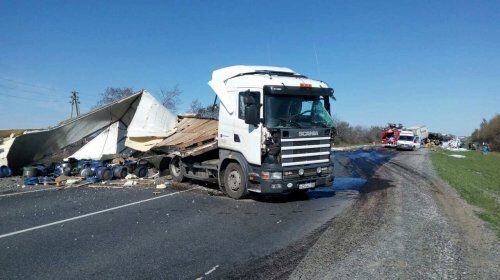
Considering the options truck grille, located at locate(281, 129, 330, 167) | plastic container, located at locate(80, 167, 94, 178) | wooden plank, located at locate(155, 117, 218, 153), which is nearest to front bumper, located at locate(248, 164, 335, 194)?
truck grille, located at locate(281, 129, 330, 167)

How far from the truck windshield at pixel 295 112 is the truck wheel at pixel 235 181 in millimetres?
1607

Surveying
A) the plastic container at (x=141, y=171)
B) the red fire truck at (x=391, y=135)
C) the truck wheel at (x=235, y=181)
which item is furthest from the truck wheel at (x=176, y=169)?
the red fire truck at (x=391, y=135)

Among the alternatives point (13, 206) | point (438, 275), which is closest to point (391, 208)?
point (438, 275)

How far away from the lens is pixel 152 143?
14789 mm

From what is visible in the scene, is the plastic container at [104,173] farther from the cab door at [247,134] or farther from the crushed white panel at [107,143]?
the cab door at [247,134]

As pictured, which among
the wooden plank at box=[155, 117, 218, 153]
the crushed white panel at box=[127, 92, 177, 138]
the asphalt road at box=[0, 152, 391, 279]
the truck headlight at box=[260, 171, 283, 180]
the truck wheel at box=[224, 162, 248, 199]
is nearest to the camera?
the asphalt road at box=[0, 152, 391, 279]

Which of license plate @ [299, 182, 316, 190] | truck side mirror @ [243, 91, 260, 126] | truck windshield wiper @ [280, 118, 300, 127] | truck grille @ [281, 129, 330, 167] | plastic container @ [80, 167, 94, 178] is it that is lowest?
license plate @ [299, 182, 316, 190]

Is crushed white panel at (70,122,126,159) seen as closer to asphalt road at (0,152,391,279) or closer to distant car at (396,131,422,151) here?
asphalt road at (0,152,391,279)

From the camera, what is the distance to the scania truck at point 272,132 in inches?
349

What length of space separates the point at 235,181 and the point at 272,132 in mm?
1845

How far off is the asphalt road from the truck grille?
1.10m

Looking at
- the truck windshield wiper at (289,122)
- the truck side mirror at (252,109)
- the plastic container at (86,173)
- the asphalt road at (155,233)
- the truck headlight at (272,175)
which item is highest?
the truck side mirror at (252,109)

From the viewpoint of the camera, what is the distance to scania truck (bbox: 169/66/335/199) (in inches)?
349

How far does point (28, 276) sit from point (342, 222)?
17.1 ft
